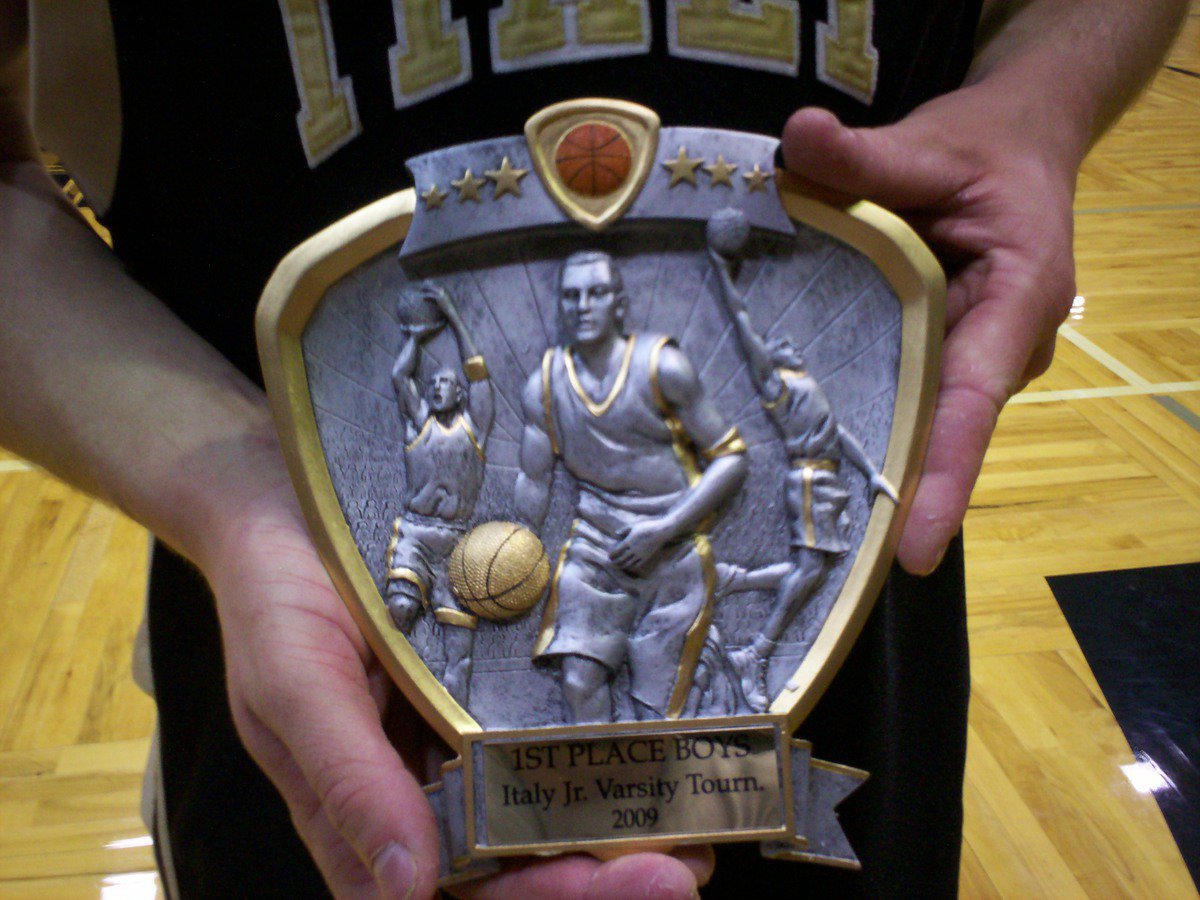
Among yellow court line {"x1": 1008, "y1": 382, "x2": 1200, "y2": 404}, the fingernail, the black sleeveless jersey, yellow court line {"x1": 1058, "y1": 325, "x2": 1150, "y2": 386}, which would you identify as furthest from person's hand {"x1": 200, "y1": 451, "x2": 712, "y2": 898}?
yellow court line {"x1": 1058, "y1": 325, "x2": 1150, "y2": 386}

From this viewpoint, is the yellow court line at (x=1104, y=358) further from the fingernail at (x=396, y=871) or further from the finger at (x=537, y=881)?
the fingernail at (x=396, y=871)

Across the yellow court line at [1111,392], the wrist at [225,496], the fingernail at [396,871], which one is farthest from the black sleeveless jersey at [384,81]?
the yellow court line at [1111,392]

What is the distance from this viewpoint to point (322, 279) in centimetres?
70

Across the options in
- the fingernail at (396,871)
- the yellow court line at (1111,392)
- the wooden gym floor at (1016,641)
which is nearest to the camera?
the fingernail at (396,871)

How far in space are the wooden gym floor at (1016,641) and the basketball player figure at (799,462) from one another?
84cm

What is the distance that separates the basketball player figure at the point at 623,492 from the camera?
71 centimetres

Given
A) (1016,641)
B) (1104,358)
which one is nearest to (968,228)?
(1016,641)

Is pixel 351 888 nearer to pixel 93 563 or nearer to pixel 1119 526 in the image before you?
pixel 93 563

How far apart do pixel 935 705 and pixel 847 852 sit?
253 mm

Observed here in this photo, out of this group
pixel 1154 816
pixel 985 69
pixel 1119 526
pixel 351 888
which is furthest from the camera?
pixel 1119 526

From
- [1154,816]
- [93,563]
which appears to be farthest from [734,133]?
[93,563]

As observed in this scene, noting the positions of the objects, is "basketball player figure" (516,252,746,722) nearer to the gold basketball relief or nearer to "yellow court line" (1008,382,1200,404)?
the gold basketball relief

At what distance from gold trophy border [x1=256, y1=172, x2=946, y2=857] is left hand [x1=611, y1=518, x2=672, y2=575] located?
14cm

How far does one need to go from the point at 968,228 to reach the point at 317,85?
499 mm
